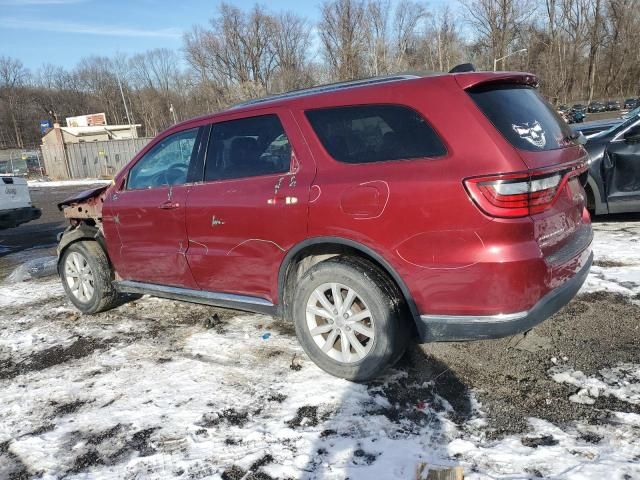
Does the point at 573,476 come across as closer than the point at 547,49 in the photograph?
Yes

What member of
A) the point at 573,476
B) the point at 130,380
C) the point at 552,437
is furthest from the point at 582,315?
the point at 130,380

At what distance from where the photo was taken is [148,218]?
4.05 metres

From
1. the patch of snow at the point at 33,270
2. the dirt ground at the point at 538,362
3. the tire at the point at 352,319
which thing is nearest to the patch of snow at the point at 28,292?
the patch of snow at the point at 33,270

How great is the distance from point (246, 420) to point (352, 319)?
87cm

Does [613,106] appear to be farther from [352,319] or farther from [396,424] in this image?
[396,424]

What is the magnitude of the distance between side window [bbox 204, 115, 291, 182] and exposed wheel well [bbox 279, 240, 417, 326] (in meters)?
0.57

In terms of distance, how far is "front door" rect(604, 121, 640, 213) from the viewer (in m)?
6.15

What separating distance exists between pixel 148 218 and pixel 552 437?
3.32 metres

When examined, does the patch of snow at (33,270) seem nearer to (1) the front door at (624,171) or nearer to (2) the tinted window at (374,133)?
(2) the tinted window at (374,133)

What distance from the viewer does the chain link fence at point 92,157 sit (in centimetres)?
3328

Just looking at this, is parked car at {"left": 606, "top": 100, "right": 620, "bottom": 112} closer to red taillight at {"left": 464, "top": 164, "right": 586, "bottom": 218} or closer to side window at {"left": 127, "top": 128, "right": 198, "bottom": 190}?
side window at {"left": 127, "top": 128, "right": 198, "bottom": 190}

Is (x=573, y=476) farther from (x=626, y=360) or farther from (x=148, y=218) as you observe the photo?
(x=148, y=218)

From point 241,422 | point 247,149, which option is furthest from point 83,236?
point 241,422

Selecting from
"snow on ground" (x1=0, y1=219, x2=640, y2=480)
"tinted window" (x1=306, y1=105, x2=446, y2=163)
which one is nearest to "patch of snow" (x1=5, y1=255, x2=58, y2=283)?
"snow on ground" (x1=0, y1=219, x2=640, y2=480)
